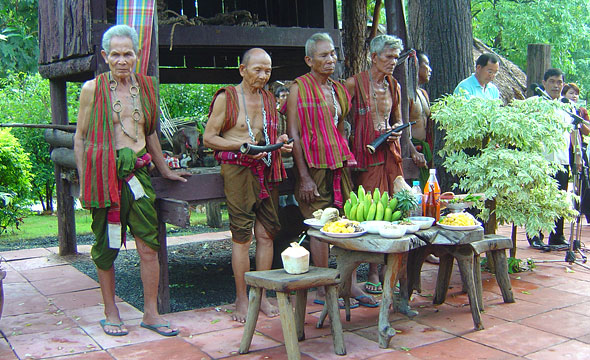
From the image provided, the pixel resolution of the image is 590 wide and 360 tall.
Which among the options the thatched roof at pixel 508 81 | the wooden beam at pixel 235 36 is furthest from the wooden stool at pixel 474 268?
the thatched roof at pixel 508 81

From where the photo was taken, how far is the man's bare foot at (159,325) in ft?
15.2

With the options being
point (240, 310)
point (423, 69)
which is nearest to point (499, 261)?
point (240, 310)

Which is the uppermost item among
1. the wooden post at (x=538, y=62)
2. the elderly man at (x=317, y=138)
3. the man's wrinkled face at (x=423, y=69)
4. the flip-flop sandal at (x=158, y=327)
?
the wooden post at (x=538, y=62)

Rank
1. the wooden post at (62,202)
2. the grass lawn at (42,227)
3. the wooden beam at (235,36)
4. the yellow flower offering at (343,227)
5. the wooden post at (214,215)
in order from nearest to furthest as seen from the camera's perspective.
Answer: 1. the yellow flower offering at (343,227)
2. the wooden beam at (235,36)
3. the wooden post at (62,202)
4. the grass lawn at (42,227)
5. the wooden post at (214,215)

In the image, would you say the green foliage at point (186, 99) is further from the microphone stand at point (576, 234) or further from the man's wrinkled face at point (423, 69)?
the microphone stand at point (576, 234)

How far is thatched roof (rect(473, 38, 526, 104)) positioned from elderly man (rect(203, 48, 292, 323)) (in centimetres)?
687

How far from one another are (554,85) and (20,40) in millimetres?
10411

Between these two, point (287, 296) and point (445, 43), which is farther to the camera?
point (445, 43)

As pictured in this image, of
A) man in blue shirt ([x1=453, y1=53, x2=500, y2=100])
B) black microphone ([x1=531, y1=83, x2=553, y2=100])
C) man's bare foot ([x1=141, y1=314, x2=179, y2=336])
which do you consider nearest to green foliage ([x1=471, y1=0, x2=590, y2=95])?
black microphone ([x1=531, y1=83, x2=553, y2=100])

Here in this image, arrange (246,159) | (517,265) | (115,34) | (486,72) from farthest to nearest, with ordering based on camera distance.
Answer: (486,72) → (517,265) → (246,159) → (115,34)

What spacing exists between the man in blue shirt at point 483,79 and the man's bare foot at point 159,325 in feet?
12.6

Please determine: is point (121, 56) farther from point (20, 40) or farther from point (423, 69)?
point (20, 40)

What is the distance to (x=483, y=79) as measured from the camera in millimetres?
6684

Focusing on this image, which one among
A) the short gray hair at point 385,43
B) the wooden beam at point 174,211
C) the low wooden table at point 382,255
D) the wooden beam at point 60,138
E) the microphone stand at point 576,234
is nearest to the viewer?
the low wooden table at point 382,255
